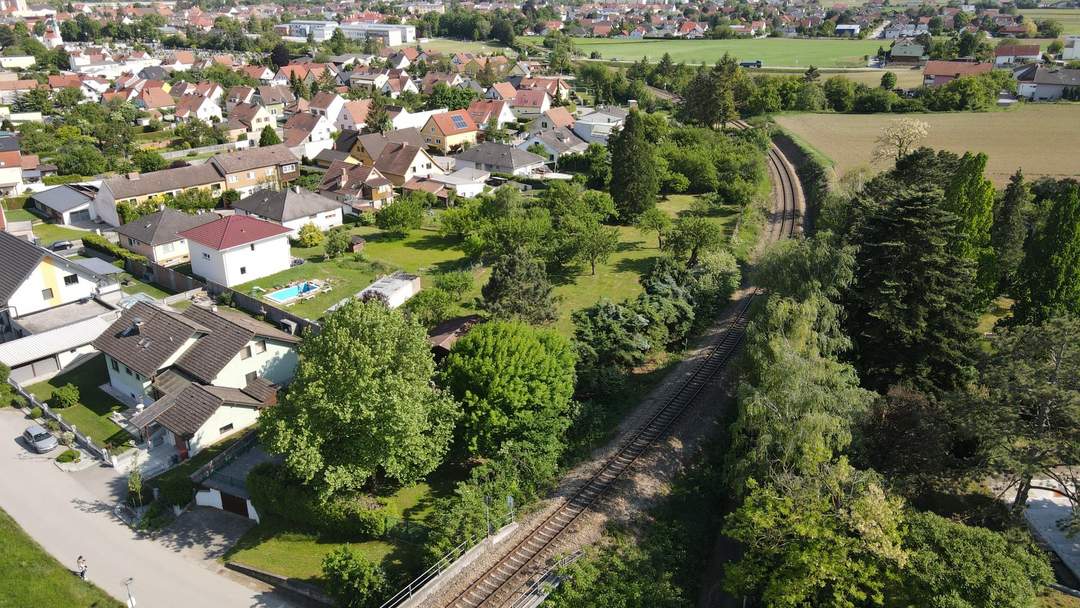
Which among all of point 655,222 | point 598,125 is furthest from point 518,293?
point 598,125

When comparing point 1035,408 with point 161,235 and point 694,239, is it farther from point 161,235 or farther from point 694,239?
point 161,235

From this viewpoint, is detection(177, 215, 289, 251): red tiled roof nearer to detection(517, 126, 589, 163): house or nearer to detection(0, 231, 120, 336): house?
detection(0, 231, 120, 336): house

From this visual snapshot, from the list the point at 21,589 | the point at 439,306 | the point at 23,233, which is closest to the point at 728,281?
the point at 439,306

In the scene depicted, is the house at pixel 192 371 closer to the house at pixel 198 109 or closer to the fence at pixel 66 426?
the fence at pixel 66 426

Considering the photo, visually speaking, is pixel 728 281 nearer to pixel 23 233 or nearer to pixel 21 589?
pixel 21 589

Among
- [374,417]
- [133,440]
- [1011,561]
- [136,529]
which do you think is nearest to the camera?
[1011,561]

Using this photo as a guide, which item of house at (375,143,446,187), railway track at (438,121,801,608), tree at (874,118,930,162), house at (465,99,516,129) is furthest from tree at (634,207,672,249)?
house at (465,99,516,129)
